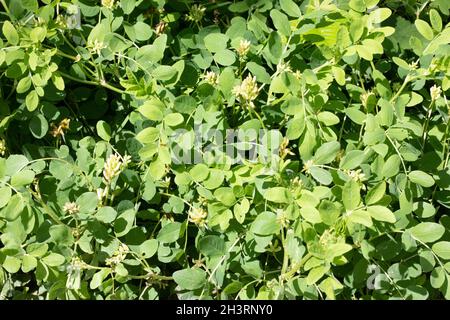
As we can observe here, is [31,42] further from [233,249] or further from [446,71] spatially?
[446,71]

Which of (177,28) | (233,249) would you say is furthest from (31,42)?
(233,249)

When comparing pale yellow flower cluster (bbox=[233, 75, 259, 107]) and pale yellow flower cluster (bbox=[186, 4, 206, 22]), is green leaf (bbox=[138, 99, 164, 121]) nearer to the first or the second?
pale yellow flower cluster (bbox=[233, 75, 259, 107])

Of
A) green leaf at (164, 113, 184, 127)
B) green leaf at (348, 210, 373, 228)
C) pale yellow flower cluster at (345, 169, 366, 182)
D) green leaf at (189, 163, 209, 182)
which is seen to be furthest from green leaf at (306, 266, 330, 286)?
green leaf at (164, 113, 184, 127)

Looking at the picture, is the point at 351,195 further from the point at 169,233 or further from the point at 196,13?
the point at 196,13

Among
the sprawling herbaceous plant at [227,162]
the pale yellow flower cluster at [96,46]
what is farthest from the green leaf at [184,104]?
the pale yellow flower cluster at [96,46]

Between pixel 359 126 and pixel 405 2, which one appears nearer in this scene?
pixel 359 126

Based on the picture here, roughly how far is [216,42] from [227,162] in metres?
0.36

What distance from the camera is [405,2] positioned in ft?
6.10

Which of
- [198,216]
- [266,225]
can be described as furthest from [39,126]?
[266,225]

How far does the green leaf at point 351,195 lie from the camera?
139 centimetres

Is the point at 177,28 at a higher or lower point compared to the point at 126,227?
higher

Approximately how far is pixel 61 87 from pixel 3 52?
6.3 inches

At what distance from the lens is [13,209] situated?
150 cm

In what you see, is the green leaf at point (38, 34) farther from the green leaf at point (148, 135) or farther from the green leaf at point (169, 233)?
the green leaf at point (169, 233)
